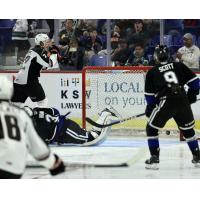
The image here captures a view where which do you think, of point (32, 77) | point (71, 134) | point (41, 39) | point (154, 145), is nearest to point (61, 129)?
point (71, 134)

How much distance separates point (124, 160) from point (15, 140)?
12.8ft

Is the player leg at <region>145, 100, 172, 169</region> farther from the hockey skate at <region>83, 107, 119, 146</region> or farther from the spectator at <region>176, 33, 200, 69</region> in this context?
the spectator at <region>176, 33, 200, 69</region>

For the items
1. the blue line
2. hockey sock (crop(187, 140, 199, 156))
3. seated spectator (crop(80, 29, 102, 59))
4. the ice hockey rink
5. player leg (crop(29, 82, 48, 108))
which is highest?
seated spectator (crop(80, 29, 102, 59))

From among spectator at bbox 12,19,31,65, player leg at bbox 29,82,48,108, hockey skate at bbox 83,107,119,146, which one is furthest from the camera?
spectator at bbox 12,19,31,65

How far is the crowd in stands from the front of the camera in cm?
1168

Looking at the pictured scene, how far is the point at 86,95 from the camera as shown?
35.6 feet

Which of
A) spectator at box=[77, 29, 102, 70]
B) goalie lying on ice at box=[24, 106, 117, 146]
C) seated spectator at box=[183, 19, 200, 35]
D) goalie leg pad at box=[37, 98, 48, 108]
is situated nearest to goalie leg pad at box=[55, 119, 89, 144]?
goalie lying on ice at box=[24, 106, 117, 146]

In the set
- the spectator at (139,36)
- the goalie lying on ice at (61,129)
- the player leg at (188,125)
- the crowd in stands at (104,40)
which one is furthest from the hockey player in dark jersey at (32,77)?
the player leg at (188,125)

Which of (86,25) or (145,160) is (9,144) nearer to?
(145,160)

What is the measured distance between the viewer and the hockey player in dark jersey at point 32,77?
33.5ft

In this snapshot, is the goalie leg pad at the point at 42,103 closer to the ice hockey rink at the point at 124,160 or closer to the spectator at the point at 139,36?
the ice hockey rink at the point at 124,160

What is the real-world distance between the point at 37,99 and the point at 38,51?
57 cm

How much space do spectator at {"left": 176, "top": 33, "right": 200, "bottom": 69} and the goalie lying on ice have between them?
4.88ft

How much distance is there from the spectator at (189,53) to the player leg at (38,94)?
1878mm
